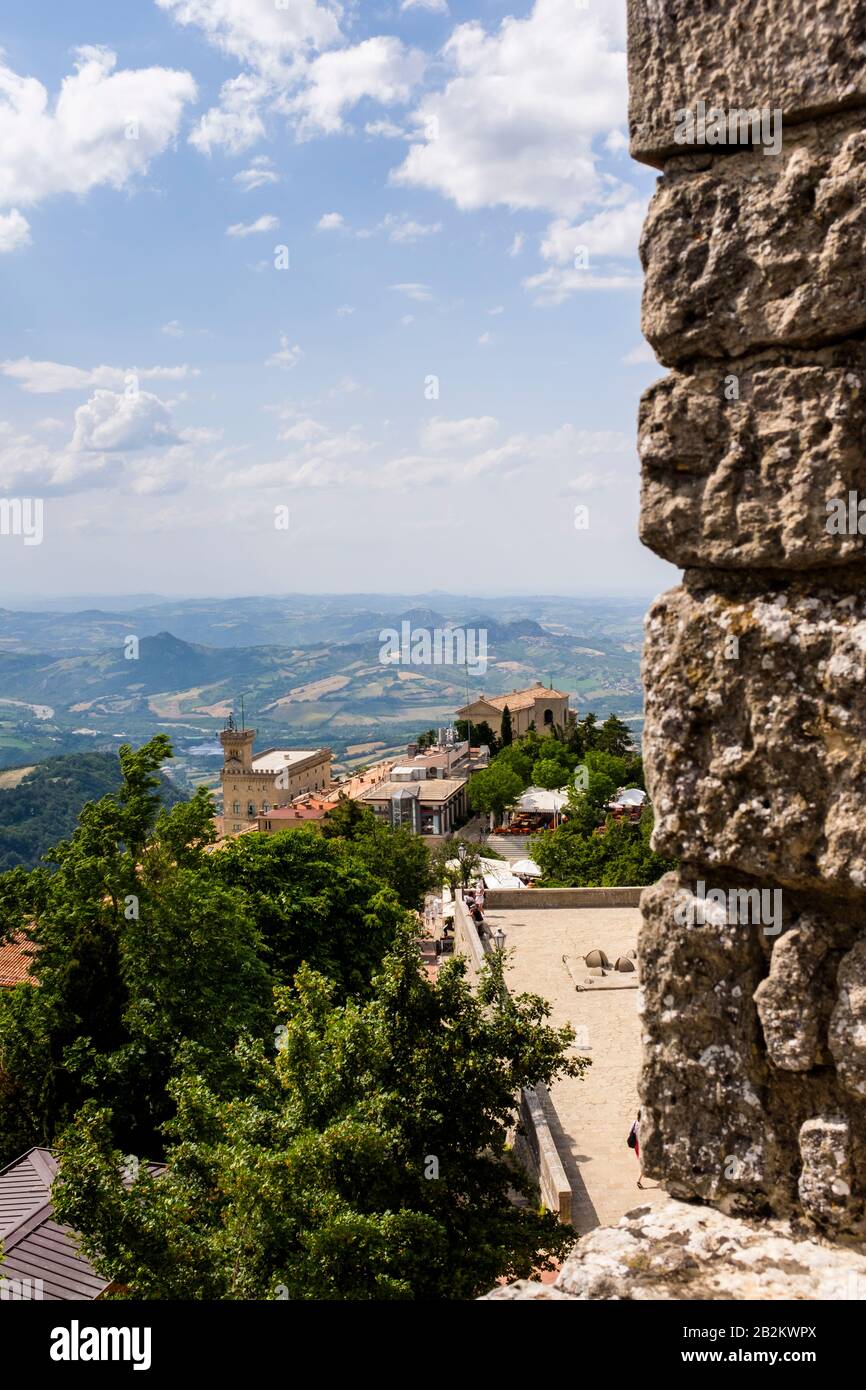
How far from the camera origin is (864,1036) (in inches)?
111

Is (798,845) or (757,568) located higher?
(757,568)

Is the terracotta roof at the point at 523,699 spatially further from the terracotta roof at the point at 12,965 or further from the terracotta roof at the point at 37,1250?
the terracotta roof at the point at 37,1250

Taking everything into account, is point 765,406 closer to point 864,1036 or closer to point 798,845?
point 798,845

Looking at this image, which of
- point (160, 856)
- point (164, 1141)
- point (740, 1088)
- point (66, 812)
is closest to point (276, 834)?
point (160, 856)

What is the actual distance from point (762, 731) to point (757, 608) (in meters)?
0.35

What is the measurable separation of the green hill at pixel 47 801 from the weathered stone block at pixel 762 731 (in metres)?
115

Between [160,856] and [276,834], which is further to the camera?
[276,834]

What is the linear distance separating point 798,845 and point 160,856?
18.9 meters

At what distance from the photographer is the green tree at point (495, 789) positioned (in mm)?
62844

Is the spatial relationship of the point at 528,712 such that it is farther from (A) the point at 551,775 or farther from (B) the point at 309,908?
(B) the point at 309,908

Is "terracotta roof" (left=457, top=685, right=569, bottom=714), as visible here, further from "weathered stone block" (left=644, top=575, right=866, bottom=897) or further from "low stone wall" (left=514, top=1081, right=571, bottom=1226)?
"weathered stone block" (left=644, top=575, right=866, bottom=897)

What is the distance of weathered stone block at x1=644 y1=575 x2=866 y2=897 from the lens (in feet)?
9.30

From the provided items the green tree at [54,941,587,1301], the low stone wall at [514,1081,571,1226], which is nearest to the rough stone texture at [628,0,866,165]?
the green tree at [54,941,587,1301]
